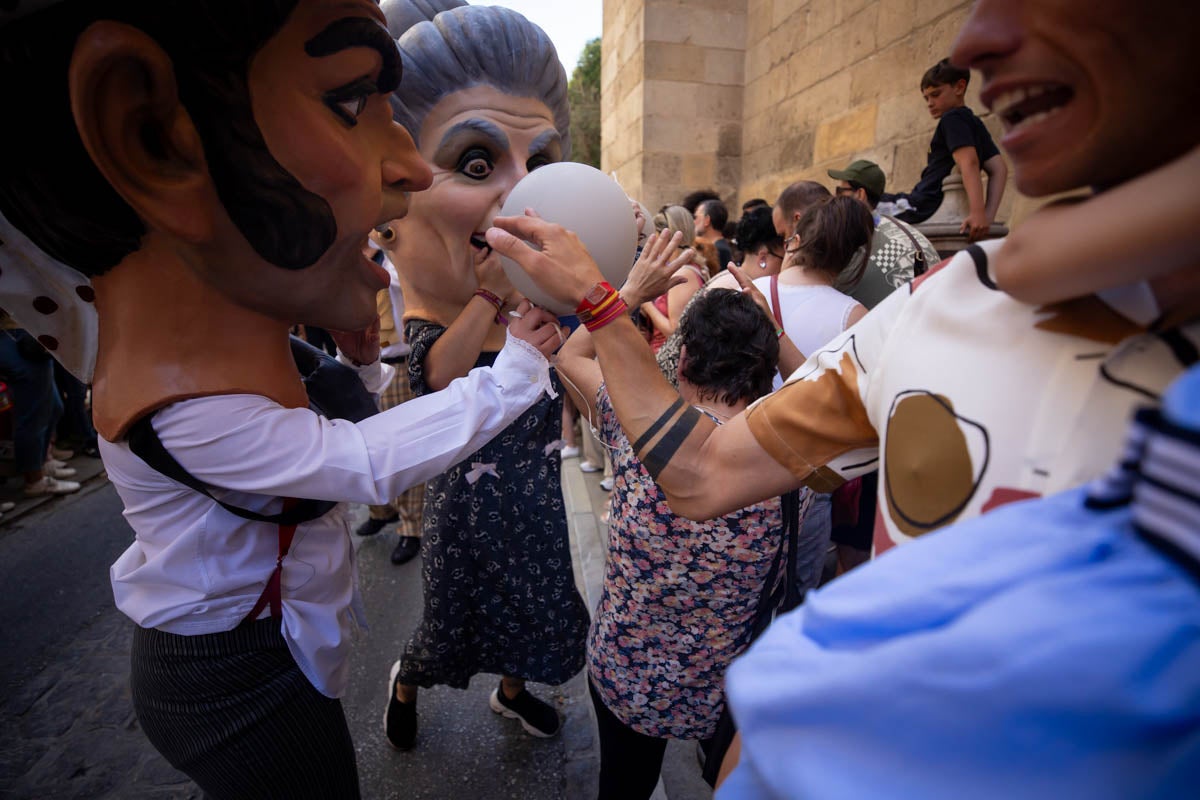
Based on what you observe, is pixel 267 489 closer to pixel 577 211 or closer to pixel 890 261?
pixel 577 211

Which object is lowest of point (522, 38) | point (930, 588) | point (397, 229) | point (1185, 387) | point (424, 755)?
→ point (424, 755)

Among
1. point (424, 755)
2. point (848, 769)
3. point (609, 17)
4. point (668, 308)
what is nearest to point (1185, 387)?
point (848, 769)

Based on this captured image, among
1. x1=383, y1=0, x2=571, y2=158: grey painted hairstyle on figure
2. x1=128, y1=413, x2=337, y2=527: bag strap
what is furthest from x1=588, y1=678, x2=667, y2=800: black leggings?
x1=383, y1=0, x2=571, y2=158: grey painted hairstyle on figure

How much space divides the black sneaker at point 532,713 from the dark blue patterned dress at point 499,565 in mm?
229

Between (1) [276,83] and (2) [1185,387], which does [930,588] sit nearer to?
(2) [1185,387]

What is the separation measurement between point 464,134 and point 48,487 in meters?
4.79

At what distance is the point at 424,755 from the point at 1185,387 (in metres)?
2.42

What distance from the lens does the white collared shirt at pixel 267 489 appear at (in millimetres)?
996

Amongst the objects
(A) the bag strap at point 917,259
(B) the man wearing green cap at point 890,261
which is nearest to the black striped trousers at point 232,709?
(B) the man wearing green cap at point 890,261

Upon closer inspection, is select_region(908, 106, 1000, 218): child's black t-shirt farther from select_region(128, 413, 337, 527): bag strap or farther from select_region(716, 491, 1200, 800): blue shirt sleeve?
select_region(128, 413, 337, 527): bag strap

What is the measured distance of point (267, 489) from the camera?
1004 mm

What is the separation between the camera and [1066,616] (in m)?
0.36

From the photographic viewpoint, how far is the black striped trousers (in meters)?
1.08

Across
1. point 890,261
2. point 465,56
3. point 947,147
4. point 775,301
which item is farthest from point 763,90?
point 465,56
